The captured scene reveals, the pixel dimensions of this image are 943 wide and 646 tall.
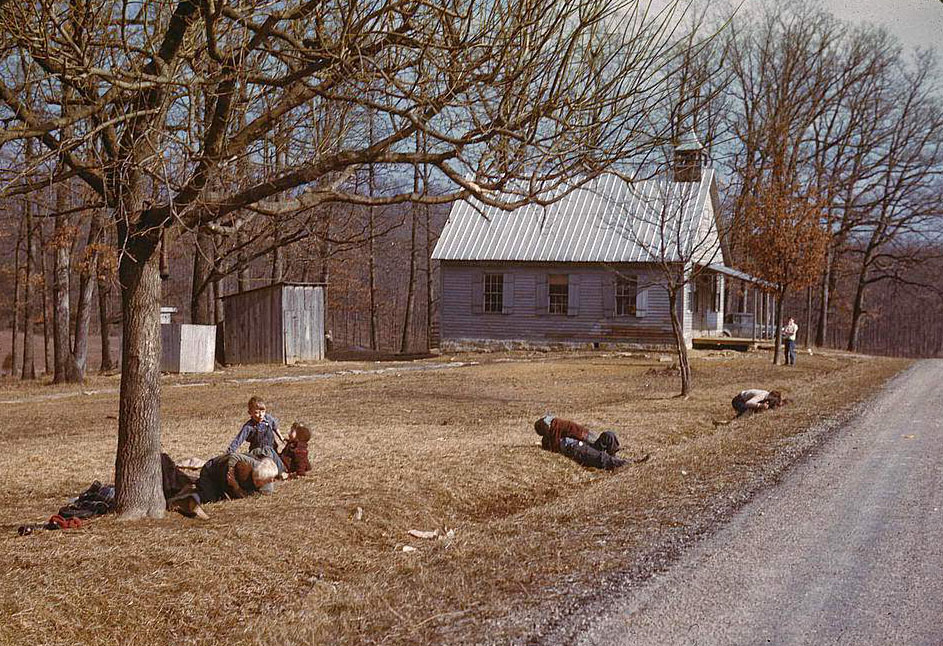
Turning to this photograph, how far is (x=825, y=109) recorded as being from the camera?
41.3 meters

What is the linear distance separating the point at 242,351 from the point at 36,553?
87.7ft

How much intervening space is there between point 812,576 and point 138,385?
5.40 m

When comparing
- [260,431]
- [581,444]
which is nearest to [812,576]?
[581,444]

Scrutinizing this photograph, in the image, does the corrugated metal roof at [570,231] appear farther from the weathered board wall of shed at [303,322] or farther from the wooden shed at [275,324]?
the wooden shed at [275,324]

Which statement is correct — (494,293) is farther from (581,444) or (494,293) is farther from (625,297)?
(581,444)

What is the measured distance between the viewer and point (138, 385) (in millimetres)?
7613

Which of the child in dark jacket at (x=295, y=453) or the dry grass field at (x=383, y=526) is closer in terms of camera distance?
the dry grass field at (x=383, y=526)

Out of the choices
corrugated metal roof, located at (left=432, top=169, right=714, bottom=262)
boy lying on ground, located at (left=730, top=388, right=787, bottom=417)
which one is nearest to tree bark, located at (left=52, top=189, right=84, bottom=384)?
corrugated metal roof, located at (left=432, top=169, right=714, bottom=262)

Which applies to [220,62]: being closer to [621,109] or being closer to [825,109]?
[621,109]

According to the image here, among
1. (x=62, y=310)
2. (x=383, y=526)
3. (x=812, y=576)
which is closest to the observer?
(x=812, y=576)

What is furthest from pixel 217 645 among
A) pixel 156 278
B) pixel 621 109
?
pixel 621 109

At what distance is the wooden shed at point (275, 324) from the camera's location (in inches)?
1226

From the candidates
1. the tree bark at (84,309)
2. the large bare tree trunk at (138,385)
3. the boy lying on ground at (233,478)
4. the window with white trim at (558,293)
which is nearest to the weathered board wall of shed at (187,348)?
the tree bark at (84,309)

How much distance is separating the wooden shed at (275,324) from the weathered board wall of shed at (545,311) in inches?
207
